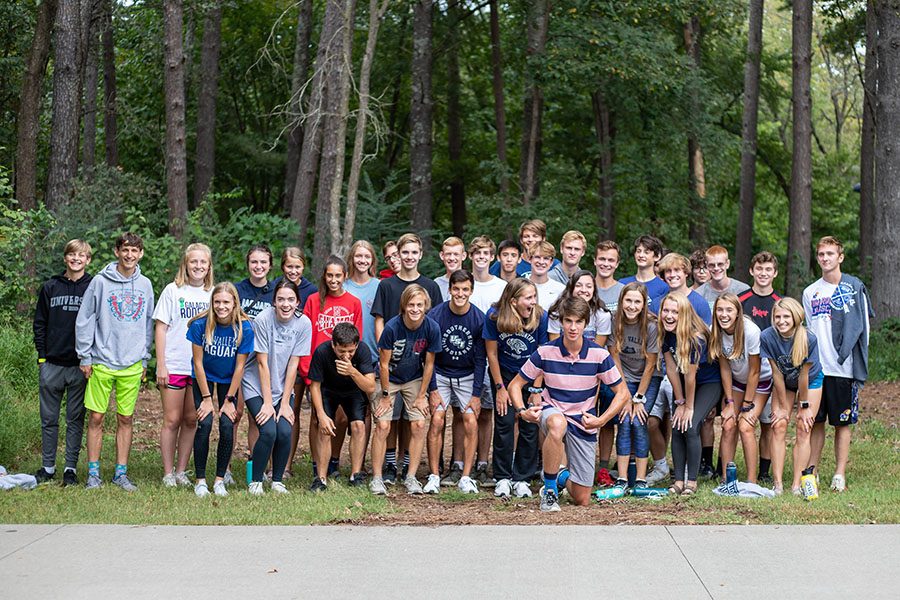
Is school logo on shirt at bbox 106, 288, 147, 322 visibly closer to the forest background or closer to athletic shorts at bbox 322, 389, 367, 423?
athletic shorts at bbox 322, 389, 367, 423

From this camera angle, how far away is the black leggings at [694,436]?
840 centimetres

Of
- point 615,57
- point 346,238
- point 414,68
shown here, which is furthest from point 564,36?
point 346,238

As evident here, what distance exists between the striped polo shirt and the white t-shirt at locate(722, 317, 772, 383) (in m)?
0.94

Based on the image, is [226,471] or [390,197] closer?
[226,471]

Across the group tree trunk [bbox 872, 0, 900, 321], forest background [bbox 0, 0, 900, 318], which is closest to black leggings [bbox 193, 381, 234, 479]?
forest background [bbox 0, 0, 900, 318]

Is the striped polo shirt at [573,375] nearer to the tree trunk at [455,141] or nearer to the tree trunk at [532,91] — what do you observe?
the tree trunk at [532,91]

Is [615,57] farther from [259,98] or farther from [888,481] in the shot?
[259,98]

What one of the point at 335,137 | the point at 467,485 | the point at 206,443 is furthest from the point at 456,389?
the point at 335,137

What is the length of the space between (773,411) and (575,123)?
20.6 metres

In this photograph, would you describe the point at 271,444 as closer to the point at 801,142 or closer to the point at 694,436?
the point at 694,436

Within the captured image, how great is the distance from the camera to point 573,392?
8.12 m

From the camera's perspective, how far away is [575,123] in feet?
92.6

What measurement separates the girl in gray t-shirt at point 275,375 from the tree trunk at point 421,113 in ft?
43.1

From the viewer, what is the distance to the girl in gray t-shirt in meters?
8.23
